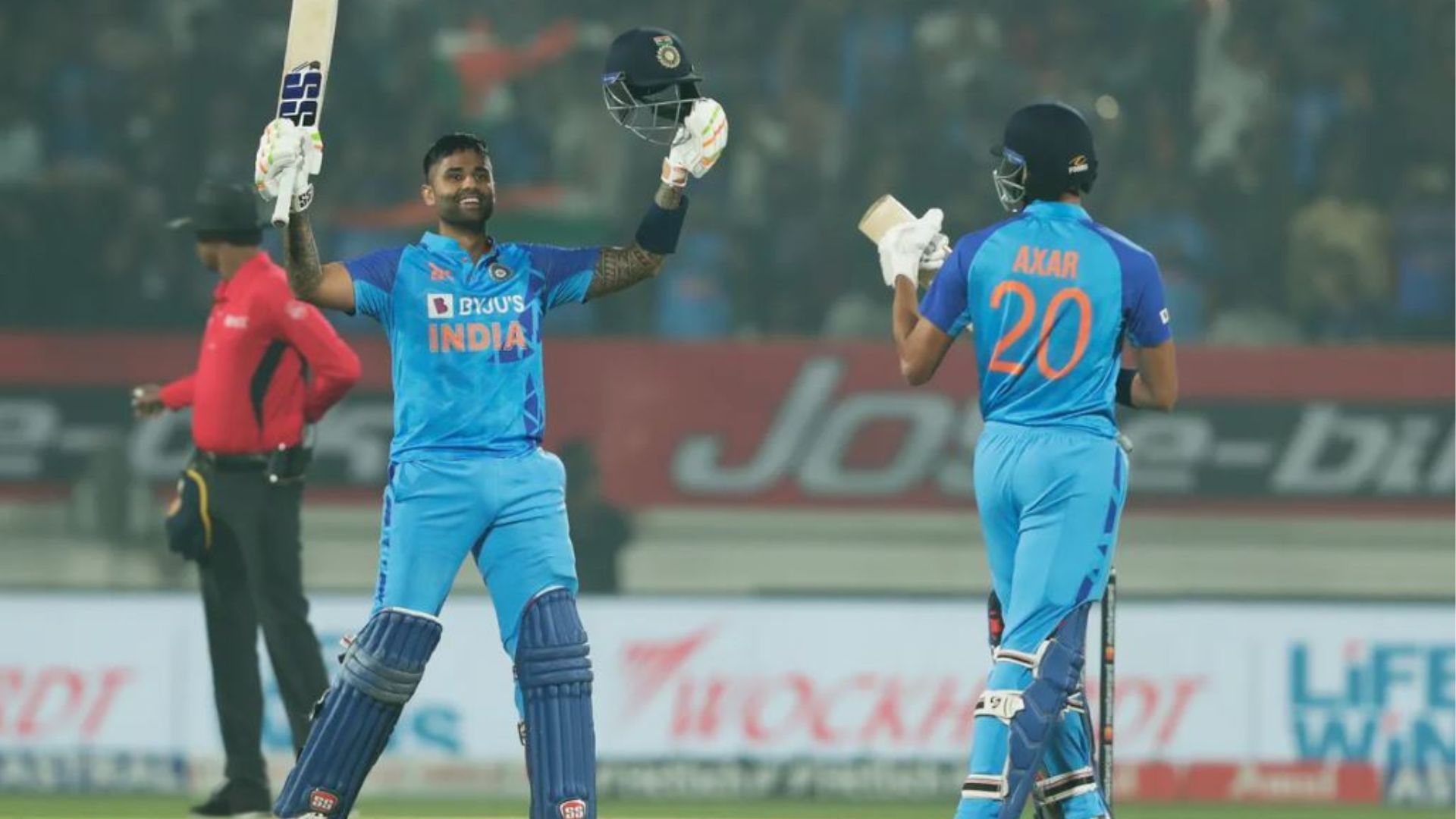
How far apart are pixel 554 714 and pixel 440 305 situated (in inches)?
39.3

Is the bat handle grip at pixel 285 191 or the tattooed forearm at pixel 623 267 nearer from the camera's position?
the bat handle grip at pixel 285 191

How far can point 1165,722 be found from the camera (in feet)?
33.8

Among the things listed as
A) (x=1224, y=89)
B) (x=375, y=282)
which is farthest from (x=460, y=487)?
(x=1224, y=89)

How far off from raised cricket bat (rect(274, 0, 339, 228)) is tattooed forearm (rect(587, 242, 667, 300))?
0.77 m

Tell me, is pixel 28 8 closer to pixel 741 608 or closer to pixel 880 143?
pixel 880 143

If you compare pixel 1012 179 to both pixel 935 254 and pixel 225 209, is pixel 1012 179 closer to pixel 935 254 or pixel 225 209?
pixel 935 254

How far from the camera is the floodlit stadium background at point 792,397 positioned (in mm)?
10281

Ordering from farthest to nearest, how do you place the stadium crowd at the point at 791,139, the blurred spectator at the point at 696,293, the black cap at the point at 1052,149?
the blurred spectator at the point at 696,293
the stadium crowd at the point at 791,139
the black cap at the point at 1052,149

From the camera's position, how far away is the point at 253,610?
834 centimetres

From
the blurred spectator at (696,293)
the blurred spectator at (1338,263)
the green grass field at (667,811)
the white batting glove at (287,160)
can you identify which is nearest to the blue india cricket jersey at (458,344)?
the white batting glove at (287,160)

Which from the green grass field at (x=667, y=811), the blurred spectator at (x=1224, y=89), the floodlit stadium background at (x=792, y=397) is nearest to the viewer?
the green grass field at (x=667, y=811)

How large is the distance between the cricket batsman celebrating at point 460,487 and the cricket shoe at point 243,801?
7.27 ft

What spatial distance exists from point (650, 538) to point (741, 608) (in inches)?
76.0

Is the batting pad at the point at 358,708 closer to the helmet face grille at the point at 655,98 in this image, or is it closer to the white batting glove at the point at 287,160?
the white batting glove at the point at 287,160
